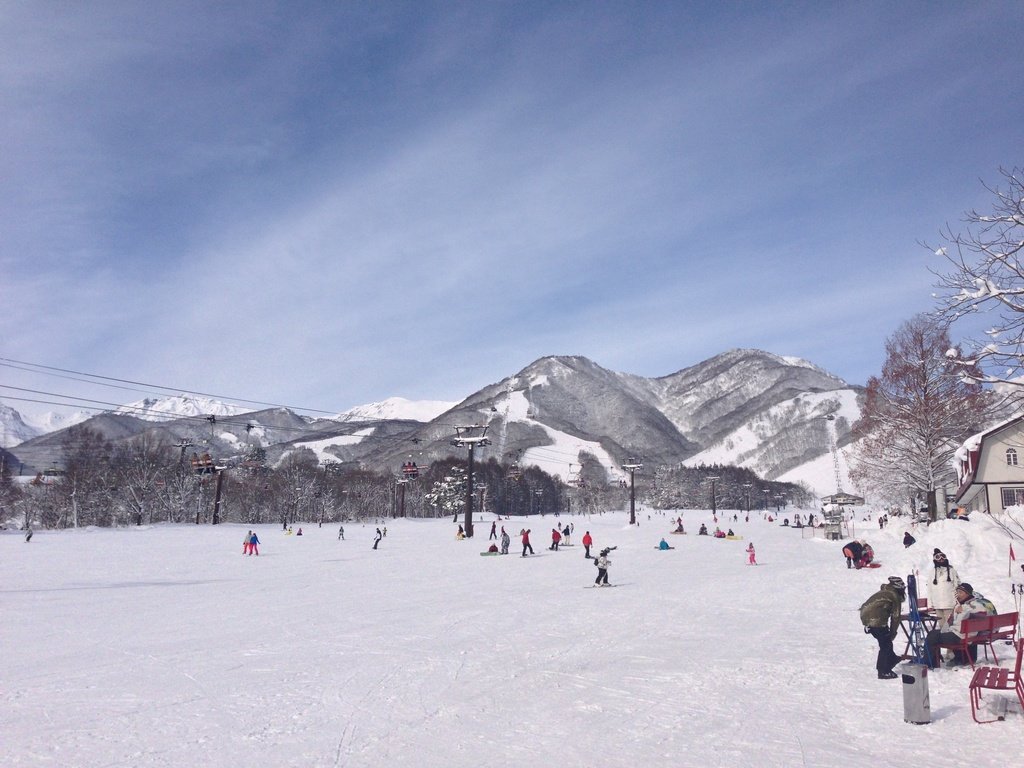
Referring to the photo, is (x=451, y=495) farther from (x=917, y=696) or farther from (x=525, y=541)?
(x=917, y=696)

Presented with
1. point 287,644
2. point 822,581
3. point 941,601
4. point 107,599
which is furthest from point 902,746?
point 107,599

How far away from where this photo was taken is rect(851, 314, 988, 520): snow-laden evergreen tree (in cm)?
3522

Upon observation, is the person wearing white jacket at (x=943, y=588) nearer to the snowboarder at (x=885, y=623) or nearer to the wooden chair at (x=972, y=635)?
the wooden chair at (x=972, y=635)

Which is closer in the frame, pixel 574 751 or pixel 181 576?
pixel 574 751

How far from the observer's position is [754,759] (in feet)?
23.3

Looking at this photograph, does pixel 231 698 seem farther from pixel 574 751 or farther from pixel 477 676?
pixel 574 751

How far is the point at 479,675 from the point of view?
35.7 ft

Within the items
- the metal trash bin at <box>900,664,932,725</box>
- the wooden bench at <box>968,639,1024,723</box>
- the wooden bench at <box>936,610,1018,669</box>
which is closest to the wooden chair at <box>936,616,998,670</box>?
the wooden bench at <box>936,610,1018,669</box>

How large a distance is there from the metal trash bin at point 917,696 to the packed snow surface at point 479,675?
0.14 meters

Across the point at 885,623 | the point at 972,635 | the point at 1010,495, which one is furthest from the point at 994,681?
the point at 1010,495

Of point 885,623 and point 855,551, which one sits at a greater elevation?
point 885,623

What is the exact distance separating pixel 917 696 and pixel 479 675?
608 cm

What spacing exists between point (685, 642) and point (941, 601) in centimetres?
444

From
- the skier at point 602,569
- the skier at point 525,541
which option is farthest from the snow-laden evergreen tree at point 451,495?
the skier at point 602,569
